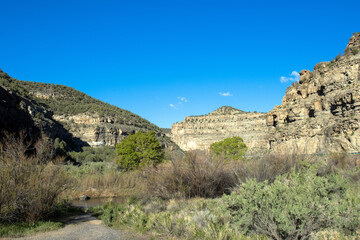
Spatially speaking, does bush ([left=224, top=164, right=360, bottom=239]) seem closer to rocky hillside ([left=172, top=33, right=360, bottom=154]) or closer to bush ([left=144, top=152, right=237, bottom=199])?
bush ([left=144, top=152, right=237, bottom=199])

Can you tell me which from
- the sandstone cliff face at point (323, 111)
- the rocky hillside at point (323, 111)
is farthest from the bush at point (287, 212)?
the sandstone cliff face at point (323, 111)

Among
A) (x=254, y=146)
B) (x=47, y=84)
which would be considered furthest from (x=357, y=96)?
(x=47, y=84)

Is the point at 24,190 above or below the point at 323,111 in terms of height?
below

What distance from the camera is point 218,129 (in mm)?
99562

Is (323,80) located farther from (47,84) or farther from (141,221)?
(47,84)

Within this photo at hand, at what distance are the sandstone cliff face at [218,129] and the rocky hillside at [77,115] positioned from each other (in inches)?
993

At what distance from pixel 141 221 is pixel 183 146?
3603 inches

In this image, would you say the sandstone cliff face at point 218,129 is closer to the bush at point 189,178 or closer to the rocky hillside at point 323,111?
the rocky hillside at point 323,111

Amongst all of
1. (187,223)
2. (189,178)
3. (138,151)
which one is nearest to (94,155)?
(138,151)

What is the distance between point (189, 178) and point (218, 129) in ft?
277

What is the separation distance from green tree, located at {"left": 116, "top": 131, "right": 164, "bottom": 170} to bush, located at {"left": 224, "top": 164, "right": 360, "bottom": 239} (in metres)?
30.3

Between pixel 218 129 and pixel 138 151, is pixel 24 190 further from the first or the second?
pixel 218 129

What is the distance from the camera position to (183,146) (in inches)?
4026

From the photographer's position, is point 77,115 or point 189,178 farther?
point 77,115
